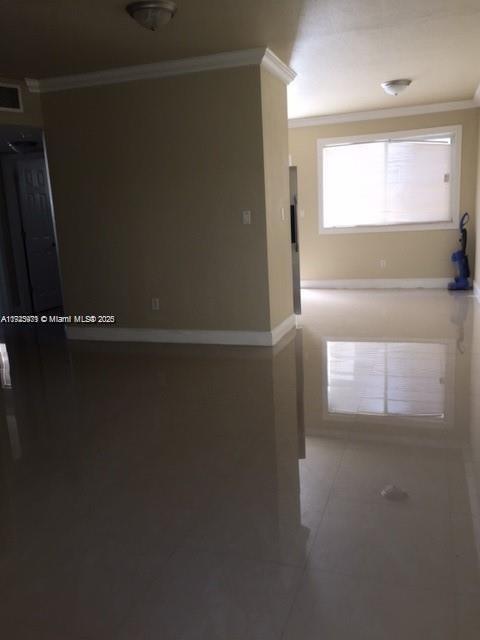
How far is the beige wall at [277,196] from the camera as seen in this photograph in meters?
4.80

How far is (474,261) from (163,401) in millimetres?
5698

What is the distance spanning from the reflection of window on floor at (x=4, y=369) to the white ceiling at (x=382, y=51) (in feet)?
11.7

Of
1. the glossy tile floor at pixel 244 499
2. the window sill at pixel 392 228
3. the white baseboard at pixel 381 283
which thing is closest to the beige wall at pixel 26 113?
the glossy tile floor at pixel 244 499

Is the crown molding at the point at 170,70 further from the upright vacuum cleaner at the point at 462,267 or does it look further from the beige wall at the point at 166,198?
the upright vacuum cleaner at the point at 462,267

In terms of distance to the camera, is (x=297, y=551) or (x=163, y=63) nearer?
(x=297, y=551)

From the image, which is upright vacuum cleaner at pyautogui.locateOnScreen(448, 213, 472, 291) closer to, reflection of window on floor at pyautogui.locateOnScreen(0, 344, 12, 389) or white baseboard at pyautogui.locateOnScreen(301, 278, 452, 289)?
white baseboard at pyautogui.locateOnScreen(301, 278, 452, 289)

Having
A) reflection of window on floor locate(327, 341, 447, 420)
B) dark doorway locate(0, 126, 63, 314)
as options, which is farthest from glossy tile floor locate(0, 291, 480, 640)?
dark doorway locate(0, 126, 63, 314)

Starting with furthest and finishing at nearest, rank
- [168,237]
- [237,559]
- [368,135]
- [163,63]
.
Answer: [368,135] < [168,237] < [163,63] < [237,559]

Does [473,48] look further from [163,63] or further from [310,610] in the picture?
[310,610]

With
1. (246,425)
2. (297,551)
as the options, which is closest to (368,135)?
(246,425)

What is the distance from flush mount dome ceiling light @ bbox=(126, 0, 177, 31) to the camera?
129 inches

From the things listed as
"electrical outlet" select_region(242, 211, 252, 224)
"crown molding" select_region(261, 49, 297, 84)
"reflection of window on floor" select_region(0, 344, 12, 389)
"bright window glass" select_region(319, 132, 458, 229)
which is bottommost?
"reflection of window on floor" select_region(0, 344, 12, 389)

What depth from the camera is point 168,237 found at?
16.9 feet

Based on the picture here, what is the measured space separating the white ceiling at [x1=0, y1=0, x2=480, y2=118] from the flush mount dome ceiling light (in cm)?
7
